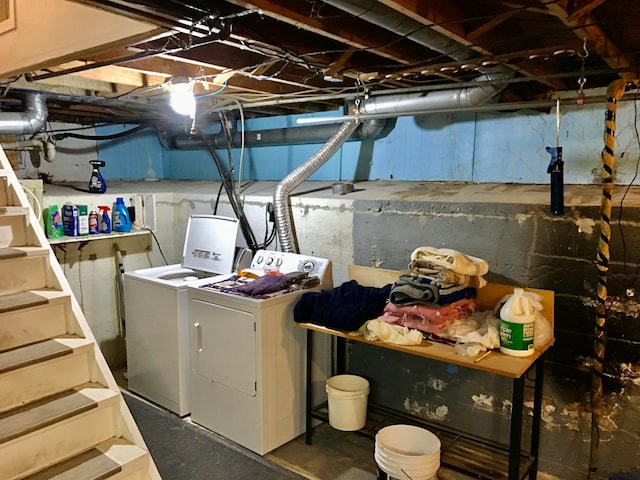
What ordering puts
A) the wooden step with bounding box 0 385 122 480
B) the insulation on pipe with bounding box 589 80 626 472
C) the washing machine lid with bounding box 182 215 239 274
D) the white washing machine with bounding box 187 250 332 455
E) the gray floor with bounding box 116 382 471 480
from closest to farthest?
the wooden step with bounding box 0 385 122 480, the insulation on pipe with bounding box 589 80 626 472, the gray floor with bounding box 116 382 471 480, the white washing machine with bounding box 187 250 332 455, the washing machine lid with bounding box 182 215 239 274

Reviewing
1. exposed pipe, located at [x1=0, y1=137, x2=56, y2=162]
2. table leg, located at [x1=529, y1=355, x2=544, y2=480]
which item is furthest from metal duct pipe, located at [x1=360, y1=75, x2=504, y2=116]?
exposed pipe, located at [x1=0, y1=137, x2=56, y2=162]

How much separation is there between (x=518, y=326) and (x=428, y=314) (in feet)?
1.33

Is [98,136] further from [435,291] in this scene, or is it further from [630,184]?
[630,184]

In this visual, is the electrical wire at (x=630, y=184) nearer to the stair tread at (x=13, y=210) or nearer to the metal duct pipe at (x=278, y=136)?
the metal duct pipe at (x=278, y=136)

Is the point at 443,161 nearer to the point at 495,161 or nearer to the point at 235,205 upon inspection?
the point at 495,161

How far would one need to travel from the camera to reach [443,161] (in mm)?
3316

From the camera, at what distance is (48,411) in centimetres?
217

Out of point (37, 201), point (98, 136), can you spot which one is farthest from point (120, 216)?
point (98, 136)

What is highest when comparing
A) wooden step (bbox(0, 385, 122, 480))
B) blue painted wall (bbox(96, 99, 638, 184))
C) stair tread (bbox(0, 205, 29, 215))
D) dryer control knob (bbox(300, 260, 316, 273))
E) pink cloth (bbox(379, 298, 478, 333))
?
blue painted wall (bbox(96, 99, 638, 184))

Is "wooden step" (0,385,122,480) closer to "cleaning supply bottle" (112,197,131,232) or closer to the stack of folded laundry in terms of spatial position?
the stack of folded laundry

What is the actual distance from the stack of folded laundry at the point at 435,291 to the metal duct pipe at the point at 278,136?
1.31 meters

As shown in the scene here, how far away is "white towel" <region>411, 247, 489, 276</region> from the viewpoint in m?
2.40

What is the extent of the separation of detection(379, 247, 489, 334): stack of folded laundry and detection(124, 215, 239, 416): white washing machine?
146 centimetres

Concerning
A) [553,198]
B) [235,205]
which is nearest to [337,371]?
[235,205]
